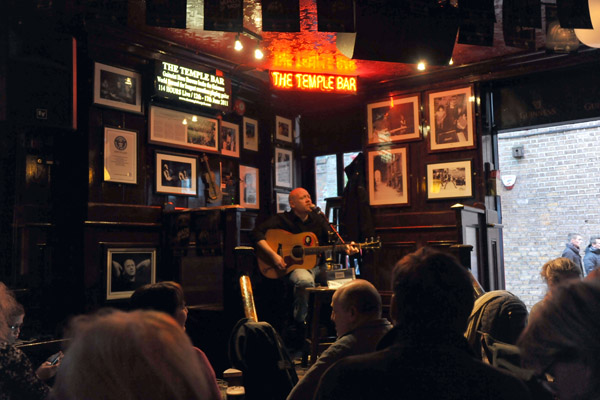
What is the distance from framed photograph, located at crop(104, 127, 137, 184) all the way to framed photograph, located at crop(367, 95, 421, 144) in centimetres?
383

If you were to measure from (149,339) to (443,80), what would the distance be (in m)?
7.71

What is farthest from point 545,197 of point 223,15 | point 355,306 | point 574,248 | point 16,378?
point 16,378

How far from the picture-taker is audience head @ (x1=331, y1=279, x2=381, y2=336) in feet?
9.12

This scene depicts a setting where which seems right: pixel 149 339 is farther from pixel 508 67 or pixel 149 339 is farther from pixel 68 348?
pixel 508 67

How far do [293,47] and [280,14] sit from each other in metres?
2.70

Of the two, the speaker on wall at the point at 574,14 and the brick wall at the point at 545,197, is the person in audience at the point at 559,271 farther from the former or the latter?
the brick wall at the point at 545,197

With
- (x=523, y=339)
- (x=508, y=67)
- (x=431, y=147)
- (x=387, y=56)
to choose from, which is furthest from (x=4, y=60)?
(x=508, y=67)

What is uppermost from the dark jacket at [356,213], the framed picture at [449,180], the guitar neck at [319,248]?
the framed picture at [449,180]

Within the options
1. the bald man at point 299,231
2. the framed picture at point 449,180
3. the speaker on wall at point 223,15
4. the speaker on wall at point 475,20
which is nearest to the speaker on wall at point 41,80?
the speaker on wall at point 223,15

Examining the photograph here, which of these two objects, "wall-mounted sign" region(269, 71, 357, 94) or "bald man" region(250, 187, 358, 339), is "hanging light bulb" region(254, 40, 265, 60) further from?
"bald man" region(250, 187, 358, 339)

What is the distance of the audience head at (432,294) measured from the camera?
5.05ft

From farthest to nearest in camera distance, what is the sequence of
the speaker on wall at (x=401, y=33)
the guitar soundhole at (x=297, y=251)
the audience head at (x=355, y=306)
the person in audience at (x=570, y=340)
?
the guitar soundhole at (x=297, y=251), the speaker on wall at (x=401, y=33), the audience head at (x=355, y=306), the person in audience at (x=570, y=340)

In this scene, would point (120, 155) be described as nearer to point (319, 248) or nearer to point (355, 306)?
point (319, 248)

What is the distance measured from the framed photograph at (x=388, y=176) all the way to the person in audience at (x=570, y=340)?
22.8 feet
